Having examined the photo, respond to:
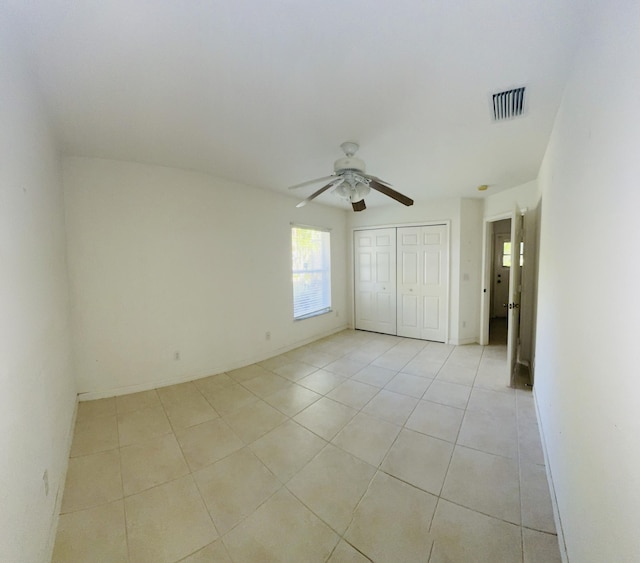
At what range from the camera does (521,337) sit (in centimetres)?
357

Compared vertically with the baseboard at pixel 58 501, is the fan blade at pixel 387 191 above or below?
above

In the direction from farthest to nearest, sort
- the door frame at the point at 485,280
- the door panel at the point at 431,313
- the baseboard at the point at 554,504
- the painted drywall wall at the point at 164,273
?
the door panel at the point at 431,313
the door frame at the point at 485,280
the painted drywall wall at the point at 164,273
the baseboard at the point at 554,504

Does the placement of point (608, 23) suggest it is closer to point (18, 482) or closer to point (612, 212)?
point (612, 212)

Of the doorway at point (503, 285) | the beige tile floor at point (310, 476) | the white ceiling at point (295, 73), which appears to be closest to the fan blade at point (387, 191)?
the white ceiling at point (295, 73)

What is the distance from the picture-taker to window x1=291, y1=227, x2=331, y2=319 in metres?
4.36

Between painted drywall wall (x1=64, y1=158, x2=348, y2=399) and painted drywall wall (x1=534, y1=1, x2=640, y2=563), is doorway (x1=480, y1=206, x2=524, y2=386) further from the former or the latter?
painted drywall wall (x1=64, y1=158, x2=348, y2=399)

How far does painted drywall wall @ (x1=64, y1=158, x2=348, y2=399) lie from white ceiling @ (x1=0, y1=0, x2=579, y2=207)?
1.50 ft

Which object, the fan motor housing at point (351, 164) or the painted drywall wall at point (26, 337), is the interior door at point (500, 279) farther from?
the painted drywall wall at point (26, 337)

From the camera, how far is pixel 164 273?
2.92 meters

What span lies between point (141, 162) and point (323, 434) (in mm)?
3237

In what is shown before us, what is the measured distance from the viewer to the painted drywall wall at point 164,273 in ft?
8.45

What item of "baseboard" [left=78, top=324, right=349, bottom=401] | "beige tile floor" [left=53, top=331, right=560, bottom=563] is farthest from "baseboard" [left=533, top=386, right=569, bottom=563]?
"baseboard" [left=78, top=324, right=349, bottom=401]

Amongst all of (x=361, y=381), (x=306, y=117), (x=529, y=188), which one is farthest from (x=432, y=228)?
(x=306, y=117)

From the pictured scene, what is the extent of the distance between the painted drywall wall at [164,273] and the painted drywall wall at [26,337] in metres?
0.74
